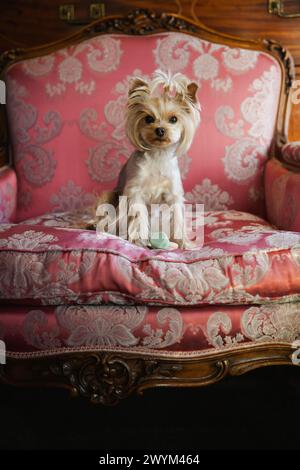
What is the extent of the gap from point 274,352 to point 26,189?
4.24 ft

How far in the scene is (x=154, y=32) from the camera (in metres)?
2.30

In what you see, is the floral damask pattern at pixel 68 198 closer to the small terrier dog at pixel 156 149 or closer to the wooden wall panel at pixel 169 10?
the small terrier dog at pixel 156 149

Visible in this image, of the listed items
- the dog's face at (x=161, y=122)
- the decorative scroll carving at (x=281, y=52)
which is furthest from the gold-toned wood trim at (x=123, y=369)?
the decorative scroll carving at (x=281, y=52)

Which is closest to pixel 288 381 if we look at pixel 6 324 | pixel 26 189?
pixel 6 324

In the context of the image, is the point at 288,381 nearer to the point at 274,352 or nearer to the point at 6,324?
the point at 274,352

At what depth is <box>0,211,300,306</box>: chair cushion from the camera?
1.34 m

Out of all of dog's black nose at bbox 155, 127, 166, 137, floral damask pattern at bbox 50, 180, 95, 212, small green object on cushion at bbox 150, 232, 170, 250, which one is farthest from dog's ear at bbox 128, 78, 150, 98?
floral damask pattern at bbox 50, 180, 95, 212

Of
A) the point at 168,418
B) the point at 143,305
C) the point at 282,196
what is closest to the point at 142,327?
the point at 143,305

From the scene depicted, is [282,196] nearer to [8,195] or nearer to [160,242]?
[160,242]

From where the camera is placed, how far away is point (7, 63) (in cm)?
234

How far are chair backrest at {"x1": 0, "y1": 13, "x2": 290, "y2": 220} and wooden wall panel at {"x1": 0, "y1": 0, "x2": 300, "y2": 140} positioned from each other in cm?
18

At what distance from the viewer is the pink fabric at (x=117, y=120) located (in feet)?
7.30

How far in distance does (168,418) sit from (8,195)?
3.51 feet

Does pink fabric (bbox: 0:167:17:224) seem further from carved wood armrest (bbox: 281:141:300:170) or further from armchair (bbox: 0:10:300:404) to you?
carved wood armrest (bbox: 281:141:300:170)
